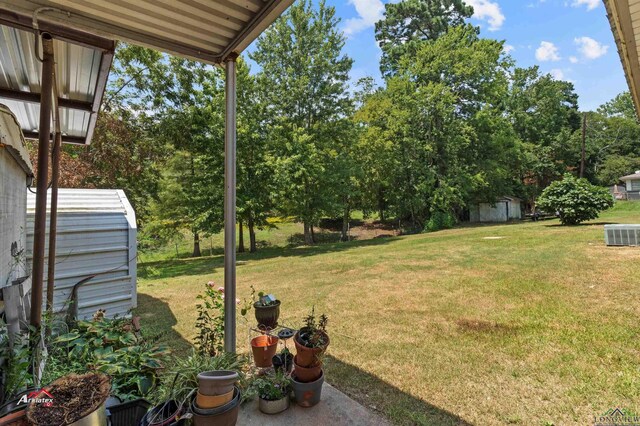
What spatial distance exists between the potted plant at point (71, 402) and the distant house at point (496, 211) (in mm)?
24785

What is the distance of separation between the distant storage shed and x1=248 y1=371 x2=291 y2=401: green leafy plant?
242 cm

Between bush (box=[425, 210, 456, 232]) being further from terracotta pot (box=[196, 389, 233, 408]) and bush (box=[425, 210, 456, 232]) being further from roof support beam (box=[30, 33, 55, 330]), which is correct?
roof support beam (box=[30, 33, 55, 330])

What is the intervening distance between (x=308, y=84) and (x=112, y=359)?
14.9 m

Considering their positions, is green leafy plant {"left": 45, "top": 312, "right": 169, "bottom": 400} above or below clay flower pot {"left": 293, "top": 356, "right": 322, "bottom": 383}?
above

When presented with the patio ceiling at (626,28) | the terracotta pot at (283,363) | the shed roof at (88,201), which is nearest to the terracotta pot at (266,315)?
the terracotta pot at (283,363)

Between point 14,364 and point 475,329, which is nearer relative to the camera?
point 14,364

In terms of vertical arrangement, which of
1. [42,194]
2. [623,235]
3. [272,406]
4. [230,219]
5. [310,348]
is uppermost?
[42,194]

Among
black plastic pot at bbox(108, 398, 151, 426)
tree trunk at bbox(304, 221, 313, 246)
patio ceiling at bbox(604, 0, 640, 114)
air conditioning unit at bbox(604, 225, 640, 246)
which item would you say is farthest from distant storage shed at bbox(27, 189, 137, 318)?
tree trunk at bbox(304, 221, 313, 246)

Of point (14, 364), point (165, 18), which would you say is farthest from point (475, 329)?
point (165, 18)

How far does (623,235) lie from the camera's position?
7.71 meters

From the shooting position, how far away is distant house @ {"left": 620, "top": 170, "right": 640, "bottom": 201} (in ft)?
84.9

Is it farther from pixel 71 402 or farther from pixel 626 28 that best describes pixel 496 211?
pixel 71 402

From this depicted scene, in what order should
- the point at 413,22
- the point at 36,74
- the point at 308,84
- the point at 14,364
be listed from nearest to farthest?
the point at 14,364, the point at 36,74, the point at 308,84, the point at 413,22

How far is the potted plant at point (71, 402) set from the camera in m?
1.13
